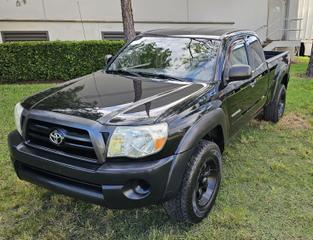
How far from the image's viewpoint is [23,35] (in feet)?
33.8

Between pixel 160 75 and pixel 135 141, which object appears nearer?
pixel 135 141

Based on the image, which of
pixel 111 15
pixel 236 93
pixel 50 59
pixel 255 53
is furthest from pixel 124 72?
pixel 111 15

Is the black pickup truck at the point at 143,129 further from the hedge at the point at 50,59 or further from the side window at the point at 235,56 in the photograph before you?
the hedge at the point at 50,59

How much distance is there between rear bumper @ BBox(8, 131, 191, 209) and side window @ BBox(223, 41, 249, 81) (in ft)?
4.26

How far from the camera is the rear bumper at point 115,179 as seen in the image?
2365 millimetres

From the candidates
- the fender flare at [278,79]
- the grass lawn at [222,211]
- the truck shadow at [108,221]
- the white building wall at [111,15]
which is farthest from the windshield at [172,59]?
the white building wall at [111,15]

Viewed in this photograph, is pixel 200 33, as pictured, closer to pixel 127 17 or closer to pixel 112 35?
pixel 127 17

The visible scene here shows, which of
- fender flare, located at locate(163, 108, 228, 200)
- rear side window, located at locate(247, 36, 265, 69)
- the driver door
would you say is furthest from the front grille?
rear side window, located at locate(247, 36, 265, 69)

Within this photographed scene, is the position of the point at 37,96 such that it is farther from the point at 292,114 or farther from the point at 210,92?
the point at 292,114

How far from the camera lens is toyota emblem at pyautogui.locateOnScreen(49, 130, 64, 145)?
2.54 metres

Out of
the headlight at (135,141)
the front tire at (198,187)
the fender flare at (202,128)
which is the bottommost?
the front tire at (198,187)

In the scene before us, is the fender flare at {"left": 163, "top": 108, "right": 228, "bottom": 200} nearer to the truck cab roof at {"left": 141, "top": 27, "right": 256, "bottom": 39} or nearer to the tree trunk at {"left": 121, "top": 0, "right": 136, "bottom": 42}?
the truck cab roof at {"left": 141, "top": 27, "right": 256, "bottom": 39}

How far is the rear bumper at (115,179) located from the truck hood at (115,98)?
36cm

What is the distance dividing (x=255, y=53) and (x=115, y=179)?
3.08m
